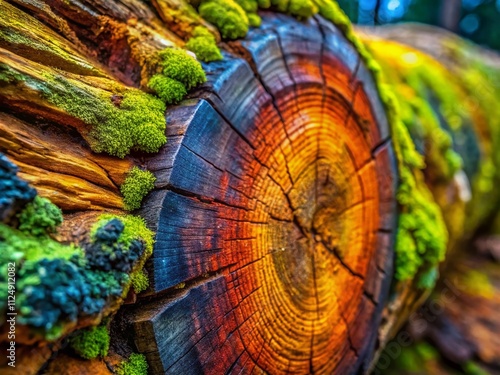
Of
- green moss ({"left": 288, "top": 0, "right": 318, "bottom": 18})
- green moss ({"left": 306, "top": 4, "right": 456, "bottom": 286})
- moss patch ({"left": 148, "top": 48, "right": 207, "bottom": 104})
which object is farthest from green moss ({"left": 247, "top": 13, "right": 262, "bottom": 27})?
green moss ({"left": 306, "top": 4, "right": 456, "bottom": 286})

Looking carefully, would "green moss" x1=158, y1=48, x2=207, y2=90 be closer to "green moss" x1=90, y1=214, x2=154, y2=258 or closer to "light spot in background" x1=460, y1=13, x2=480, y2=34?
"green moss" x1=90, y1=214, x2=154, y2=258

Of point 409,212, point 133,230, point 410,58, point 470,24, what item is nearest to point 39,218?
point 133,230

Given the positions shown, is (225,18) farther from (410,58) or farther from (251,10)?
(410,58)

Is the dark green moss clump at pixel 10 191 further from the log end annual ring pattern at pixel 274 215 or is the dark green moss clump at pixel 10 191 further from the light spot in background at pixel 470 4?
the light spot in background at pixel 470 4

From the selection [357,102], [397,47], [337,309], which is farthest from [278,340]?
[397,47]

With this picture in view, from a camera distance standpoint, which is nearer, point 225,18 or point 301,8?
point 225,18

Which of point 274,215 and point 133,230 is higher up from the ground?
point 274,215

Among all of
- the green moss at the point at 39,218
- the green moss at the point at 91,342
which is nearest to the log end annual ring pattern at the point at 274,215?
the green moss at the point at 91,342

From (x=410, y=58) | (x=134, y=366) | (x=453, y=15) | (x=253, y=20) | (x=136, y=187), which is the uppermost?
(x=453, y=15)
